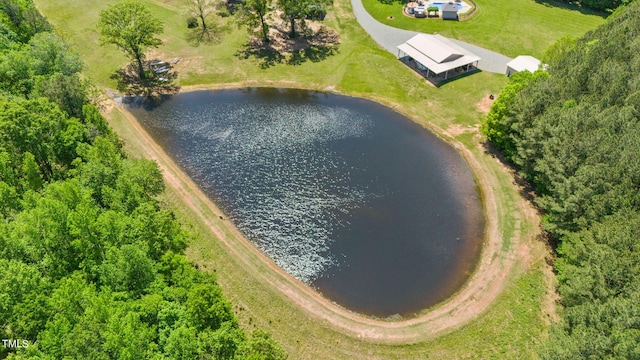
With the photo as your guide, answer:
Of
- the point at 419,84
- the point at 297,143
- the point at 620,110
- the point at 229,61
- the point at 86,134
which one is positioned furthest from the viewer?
the point at 229,61

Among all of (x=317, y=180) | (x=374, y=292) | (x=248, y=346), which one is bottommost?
(x=374, y=292)

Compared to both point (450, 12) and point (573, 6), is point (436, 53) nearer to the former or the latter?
point (450, 12)

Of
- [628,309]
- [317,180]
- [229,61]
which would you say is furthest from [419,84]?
[628,309]

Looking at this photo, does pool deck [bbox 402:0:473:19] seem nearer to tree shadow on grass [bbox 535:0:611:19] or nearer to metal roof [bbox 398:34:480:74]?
metal roof [bbox 398:34:480:74]

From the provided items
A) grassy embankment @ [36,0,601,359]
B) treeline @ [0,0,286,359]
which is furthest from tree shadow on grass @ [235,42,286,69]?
treeline @ [0,0,286,359]

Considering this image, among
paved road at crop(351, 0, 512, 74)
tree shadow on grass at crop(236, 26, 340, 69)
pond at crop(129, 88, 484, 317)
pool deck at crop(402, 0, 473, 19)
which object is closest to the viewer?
pond at crop(129, 88, 484, 317)

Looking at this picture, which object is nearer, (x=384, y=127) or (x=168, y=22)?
(x=384, y=127)

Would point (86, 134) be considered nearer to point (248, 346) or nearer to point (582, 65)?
point (248, 346)
